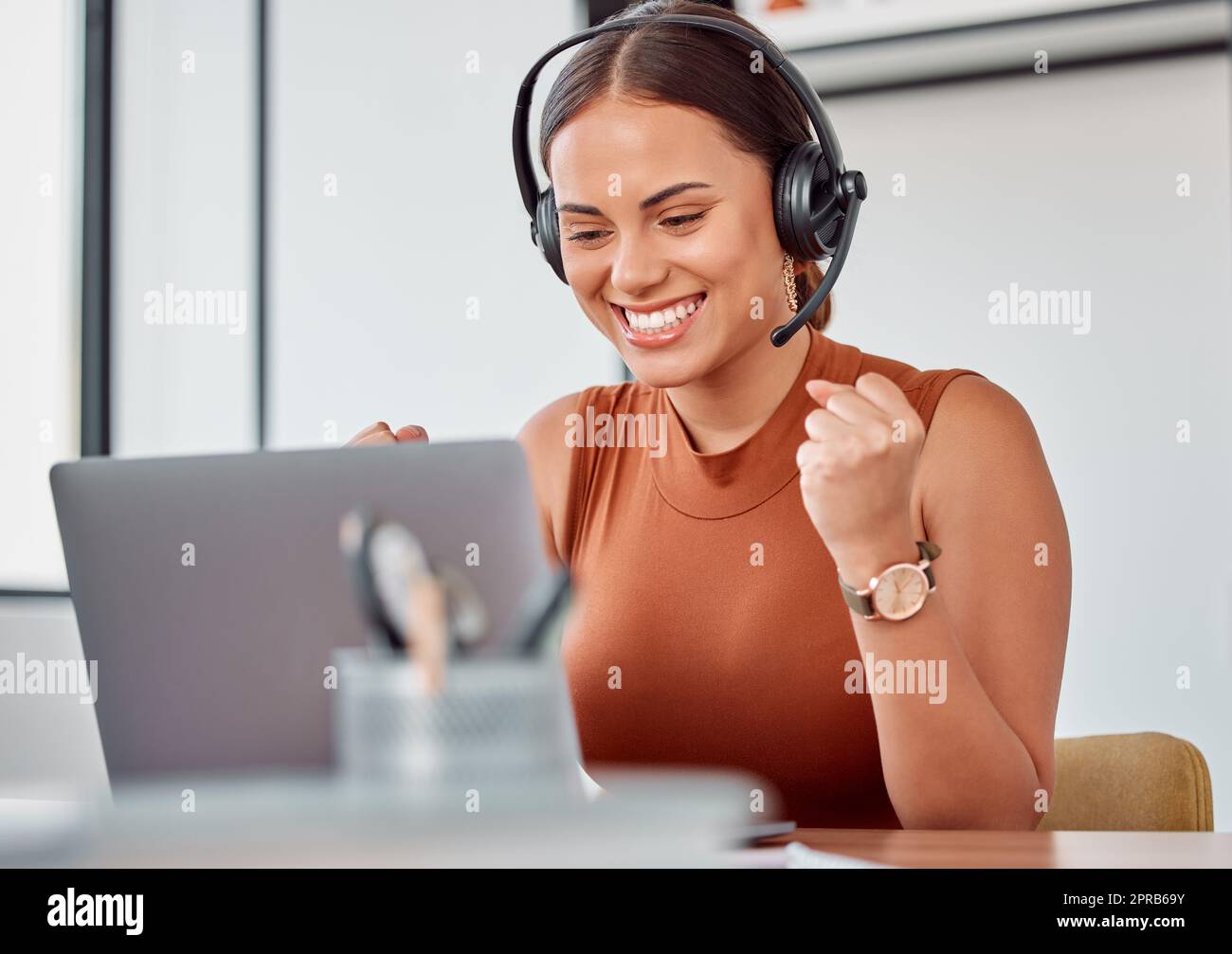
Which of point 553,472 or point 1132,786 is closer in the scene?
point 1132,786

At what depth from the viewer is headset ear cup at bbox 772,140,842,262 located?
3.66 feet

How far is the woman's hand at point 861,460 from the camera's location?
81cm

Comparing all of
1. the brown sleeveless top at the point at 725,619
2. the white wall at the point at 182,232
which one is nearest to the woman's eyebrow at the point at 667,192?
the brown sleeveless top at the point at 725,619

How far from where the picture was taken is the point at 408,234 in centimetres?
257

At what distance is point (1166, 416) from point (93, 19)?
7.65ft

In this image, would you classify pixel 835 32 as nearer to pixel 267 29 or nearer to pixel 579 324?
pixel 579 324

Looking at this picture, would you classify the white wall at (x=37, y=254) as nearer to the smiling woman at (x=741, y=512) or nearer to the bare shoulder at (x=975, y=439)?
the smiling woman at (x=741, y=512)

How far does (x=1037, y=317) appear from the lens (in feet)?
6.93

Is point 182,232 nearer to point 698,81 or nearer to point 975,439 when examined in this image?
point 698,81

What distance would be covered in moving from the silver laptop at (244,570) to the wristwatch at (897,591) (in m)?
0.32

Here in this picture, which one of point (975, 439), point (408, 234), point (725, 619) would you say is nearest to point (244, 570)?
A: point (725, 619)

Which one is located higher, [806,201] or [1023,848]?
[806,201]
